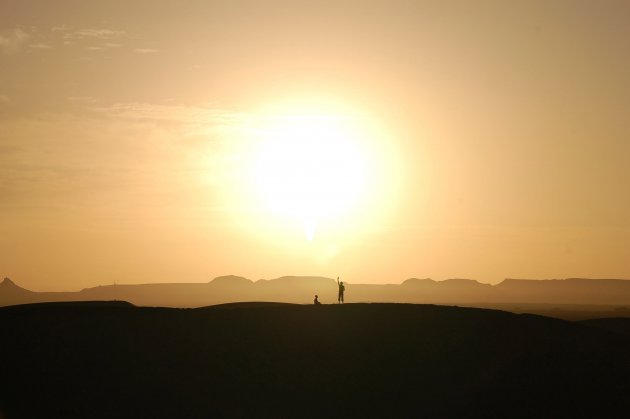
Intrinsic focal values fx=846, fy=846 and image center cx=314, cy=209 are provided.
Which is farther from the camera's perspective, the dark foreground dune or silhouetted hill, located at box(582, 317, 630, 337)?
silhouetted hill, located at box(582, 317, 630, 337)

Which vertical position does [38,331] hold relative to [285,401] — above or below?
above

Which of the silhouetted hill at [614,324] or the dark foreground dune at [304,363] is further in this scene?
the silhouetted hill at [614,324]

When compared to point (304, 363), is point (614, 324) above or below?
above

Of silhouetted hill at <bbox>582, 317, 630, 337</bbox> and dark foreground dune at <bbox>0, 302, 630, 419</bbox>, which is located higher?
silhouetted hill at <bbox>582, 317, 630, 337</bbox>

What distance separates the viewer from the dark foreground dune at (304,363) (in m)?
39.8

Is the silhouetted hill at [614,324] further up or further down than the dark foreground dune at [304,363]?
further up

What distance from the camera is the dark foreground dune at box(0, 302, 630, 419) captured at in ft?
130

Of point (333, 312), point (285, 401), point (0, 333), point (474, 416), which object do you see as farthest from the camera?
point (333, 312)

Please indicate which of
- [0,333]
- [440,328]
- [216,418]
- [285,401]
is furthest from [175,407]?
[440,328]

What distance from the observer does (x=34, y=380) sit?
40812 mm

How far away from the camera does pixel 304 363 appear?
4406 centimetres

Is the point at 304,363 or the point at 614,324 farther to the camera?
the point at 614,324

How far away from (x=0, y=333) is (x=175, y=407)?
468 inches

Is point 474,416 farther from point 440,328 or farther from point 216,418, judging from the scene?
point 216,418
